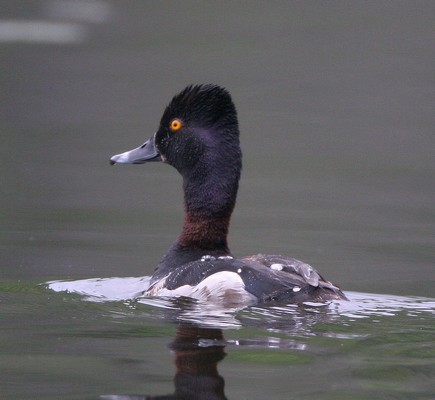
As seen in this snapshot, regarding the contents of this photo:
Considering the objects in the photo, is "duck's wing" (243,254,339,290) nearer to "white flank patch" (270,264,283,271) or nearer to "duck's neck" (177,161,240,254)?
"white flank patch" (270,264,283,271)

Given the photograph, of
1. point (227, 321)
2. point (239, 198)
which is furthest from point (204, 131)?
point (239, 198)

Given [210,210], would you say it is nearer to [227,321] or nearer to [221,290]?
[221,290]

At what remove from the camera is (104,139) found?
15.7m

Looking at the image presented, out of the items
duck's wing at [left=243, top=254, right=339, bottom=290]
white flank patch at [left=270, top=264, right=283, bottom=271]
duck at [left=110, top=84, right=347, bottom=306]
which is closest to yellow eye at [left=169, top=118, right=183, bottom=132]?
duck at [left=110, top=84, right=347, bottom=306]

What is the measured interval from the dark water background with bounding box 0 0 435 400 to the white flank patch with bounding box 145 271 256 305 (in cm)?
16

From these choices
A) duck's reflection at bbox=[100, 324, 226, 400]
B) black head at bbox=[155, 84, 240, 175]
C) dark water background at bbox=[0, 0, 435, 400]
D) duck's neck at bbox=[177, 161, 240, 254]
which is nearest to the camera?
duck's reflection at bbox=[100, 324, 226, 400]

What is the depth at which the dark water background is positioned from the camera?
19.6ft

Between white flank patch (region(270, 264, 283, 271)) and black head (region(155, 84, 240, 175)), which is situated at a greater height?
black head (region(155, 84, 240, 175))

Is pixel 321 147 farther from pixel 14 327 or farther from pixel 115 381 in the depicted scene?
pixel 115 381

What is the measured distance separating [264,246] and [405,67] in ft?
40.4

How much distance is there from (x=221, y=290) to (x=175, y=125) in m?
1.79

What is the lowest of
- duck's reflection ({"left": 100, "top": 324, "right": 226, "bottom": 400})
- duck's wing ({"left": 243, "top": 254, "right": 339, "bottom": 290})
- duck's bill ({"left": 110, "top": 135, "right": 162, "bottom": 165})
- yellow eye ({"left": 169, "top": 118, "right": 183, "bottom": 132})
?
duck's reflection ({"left": 100, "top": 324, "right": 226, "bottom": 400})

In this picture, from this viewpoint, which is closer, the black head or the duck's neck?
the black head

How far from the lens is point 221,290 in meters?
7.26
